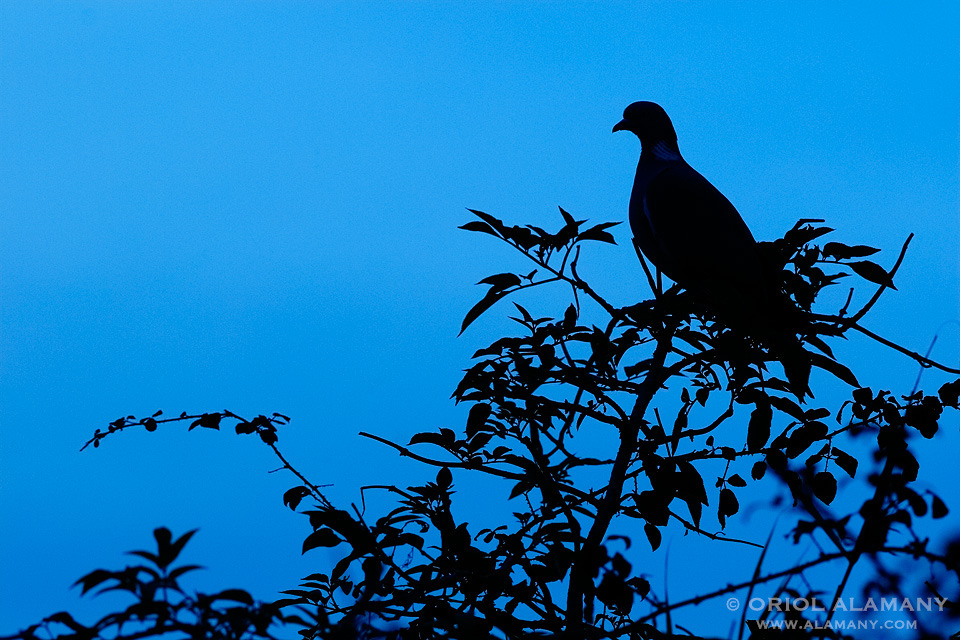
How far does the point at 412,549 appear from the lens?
7.43 feet

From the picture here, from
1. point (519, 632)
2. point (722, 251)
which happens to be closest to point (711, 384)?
point (519, 632)

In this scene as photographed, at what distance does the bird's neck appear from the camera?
14.0 ft

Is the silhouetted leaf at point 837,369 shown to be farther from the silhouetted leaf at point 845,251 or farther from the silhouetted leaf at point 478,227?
the silhouetted leaf at point 478,227

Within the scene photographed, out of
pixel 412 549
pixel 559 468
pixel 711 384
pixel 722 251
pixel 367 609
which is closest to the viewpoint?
pixel 367 609

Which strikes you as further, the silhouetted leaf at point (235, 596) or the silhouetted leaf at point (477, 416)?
the silhouetted leaf at point (477, 416)

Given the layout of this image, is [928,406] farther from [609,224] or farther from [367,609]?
[367,609]

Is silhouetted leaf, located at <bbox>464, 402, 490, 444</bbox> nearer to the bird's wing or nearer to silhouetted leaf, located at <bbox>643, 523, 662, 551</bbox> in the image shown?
silhouetted leaf, located at <bbox>643, 523, 662, 551</bbox>

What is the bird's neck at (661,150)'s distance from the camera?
4.25m

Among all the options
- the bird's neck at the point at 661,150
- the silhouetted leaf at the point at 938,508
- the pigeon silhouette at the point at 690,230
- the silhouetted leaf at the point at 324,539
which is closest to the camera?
the silhouetted leaf at the point at 938,508

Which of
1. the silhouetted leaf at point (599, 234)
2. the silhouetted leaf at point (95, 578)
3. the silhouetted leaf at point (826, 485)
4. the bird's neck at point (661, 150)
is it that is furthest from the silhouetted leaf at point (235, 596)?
the bird's neck at point (661, 150)

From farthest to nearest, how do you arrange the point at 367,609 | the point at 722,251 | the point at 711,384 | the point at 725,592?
the point at 722,251 → the point at 711,384 → the point at 367,609 → the point at 725,592

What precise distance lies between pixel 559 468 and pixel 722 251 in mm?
1895

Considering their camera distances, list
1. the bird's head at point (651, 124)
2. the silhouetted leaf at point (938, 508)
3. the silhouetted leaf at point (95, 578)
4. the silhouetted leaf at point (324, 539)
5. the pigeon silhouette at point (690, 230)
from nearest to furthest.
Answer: the silhouetted leaf at point (95, 578)
the silhouetted leaf at point (938, 508)
the silhouetted leaf at point (324, 539)
the pigeon silhouette at point (690, 230)
the bird's head at point (651, 124)

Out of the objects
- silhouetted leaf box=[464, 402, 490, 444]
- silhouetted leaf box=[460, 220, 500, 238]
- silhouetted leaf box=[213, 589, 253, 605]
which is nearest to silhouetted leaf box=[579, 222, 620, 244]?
silhouetted leaf box=[460, 220, 500, 238]
